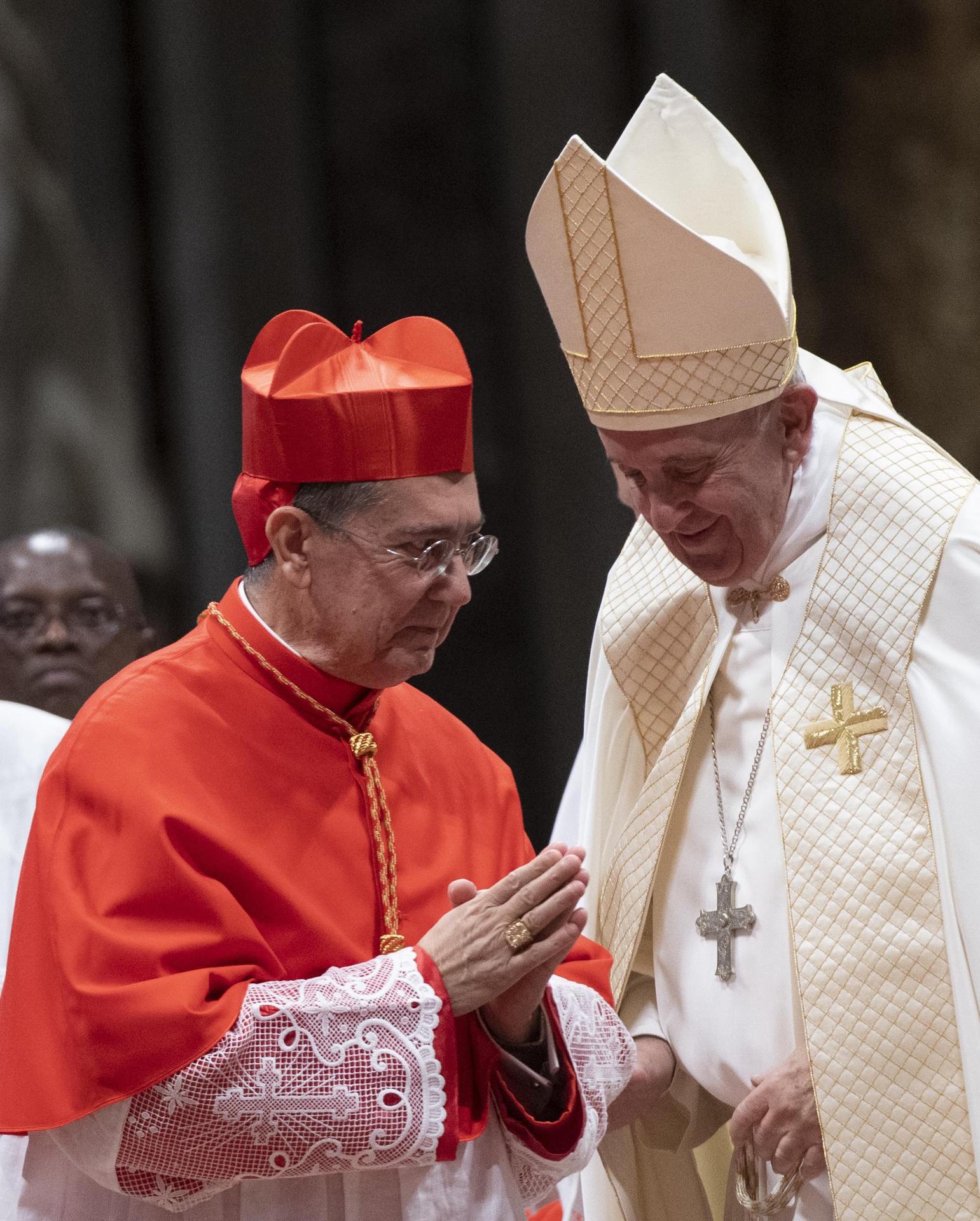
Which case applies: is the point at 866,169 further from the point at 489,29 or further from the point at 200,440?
the point at 200,440

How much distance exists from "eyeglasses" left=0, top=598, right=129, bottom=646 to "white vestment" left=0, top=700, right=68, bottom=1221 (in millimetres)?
451

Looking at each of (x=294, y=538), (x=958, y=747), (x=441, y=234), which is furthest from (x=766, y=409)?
(x=441, y=234)

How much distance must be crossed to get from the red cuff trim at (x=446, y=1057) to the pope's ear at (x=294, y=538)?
618 millimetres

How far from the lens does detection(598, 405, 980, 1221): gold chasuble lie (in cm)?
288

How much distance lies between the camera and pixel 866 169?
5.49 metres

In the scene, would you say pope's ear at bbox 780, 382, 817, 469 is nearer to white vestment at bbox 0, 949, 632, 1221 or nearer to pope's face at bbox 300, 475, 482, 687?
pope's face at bbox 300, 475, 482, 687

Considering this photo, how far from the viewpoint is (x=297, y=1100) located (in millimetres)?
2246

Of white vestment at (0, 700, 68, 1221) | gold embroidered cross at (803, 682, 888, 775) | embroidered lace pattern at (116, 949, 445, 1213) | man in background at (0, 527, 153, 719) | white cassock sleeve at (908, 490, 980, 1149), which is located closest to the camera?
embroidered lace pattern at (116, 949, 445, 1213)

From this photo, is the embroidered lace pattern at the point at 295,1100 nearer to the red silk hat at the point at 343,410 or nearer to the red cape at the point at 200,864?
the red cape at the point at 200,864

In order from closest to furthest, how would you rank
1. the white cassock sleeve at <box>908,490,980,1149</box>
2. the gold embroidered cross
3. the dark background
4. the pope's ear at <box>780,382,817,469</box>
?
the white cassock sleeve at <box>908,490,980,1149</box>, the gold embroidered cross, the pope's ear at <box>780,382,817,469</box>, the dark background

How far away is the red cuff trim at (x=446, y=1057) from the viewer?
231 centimetres

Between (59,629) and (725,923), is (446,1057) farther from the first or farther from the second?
(59,629)

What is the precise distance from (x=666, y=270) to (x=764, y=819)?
1016 mm

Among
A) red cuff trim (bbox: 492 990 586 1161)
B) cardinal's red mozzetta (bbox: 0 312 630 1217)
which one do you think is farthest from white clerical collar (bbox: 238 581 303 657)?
red cuff trim (bbox: 492 990 586 1161)
